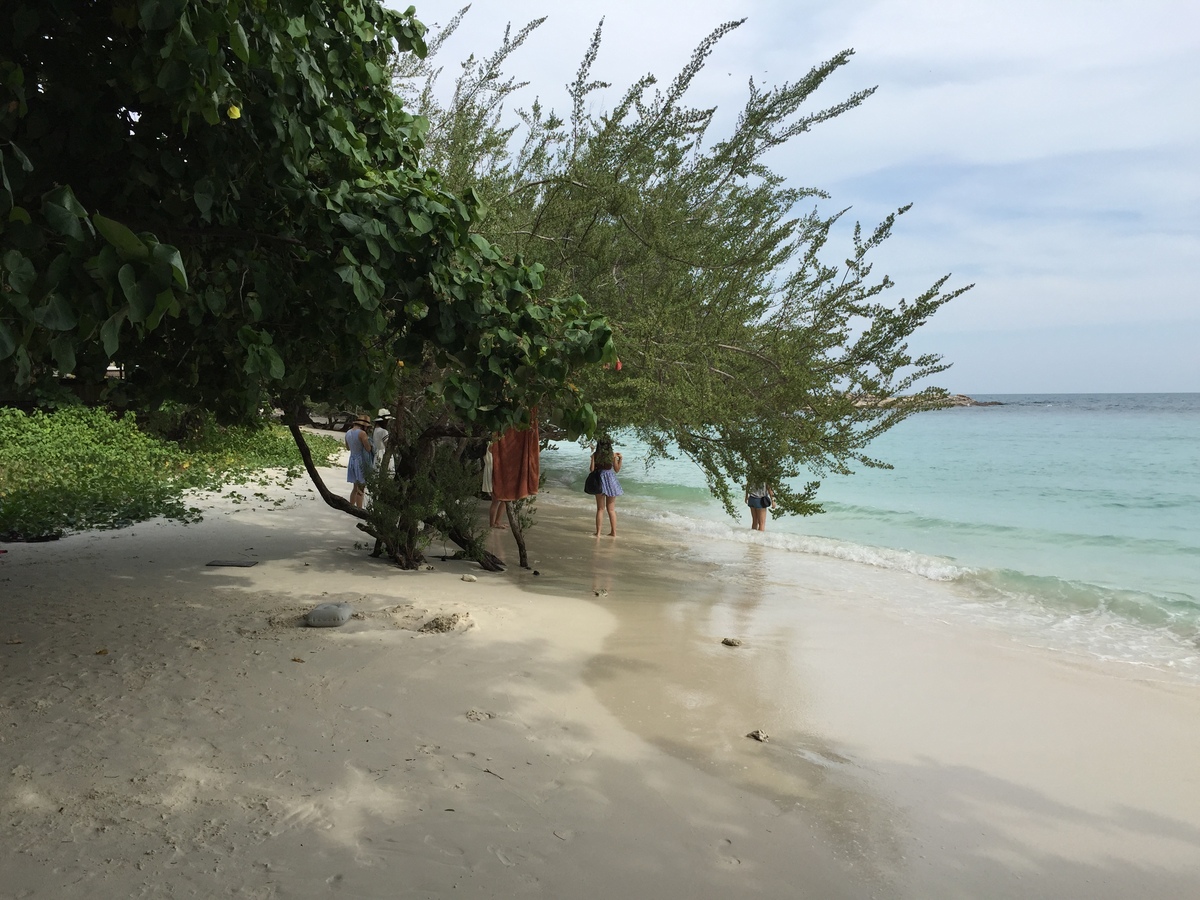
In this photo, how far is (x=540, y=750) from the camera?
15.3 ft

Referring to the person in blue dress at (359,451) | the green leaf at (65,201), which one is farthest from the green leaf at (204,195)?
the person in blue dress at (359,451)

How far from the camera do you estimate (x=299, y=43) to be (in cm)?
388

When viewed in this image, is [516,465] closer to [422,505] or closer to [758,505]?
[422,505]

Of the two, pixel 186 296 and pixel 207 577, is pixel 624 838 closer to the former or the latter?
pixel 186 296

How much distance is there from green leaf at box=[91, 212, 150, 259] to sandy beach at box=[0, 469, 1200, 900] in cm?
219

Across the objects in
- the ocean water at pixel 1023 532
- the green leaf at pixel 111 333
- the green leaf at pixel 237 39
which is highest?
the green leaf at pixel 237 39

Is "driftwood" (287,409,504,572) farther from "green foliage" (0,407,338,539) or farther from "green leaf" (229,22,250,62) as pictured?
"green leaf" (229,22,250,62)

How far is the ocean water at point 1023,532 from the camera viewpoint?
984 centimetres

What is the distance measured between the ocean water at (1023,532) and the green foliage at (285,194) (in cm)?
670

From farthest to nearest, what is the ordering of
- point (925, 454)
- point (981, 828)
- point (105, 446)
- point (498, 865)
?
point (925, 454) → point (105, 446) → point (981, 828) → point (498, 865)

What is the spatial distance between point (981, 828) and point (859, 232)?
5.59m

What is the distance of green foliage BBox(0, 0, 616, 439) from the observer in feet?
11.9

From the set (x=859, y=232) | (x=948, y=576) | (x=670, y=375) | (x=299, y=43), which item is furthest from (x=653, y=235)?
(x=948, y=576)

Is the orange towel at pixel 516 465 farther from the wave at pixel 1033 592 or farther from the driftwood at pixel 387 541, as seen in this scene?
the wave at pixel 1033 592
